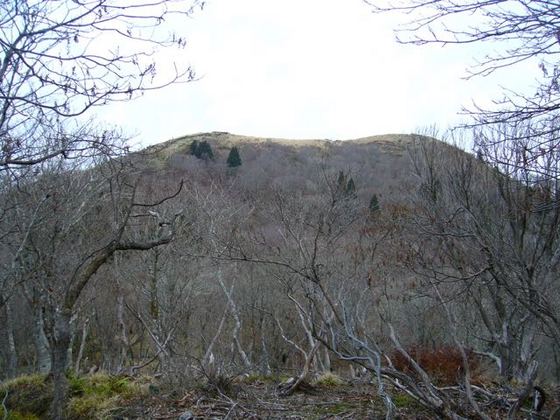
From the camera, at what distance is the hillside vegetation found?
493cm

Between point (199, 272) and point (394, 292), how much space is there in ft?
25.8

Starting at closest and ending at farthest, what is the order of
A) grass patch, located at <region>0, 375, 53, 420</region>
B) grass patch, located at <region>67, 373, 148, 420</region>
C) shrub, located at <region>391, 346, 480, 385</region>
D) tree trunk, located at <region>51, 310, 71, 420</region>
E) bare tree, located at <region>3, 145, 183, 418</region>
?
tree trunk, located at <region>51, 310, 71, 420</region>
bare tree, located at <region>3, 145, 183, 418</region>
grass patch, located at <region>67, 373, 148, 420</region>
shrub, located at <region>391, 346, 480, 385</region>
grass patch, located at <region>0, 375, 53, 420</region>

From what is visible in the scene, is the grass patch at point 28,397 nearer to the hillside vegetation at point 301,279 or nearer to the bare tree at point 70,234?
the hillside vegetation at point 301,279

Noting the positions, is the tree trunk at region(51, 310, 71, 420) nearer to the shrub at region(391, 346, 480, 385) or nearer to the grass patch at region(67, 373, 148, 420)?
the grass patch at region(67, 373, 148, 420)

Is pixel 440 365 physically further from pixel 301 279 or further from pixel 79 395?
pixel 79 395

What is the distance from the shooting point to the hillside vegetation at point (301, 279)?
4.93 meters

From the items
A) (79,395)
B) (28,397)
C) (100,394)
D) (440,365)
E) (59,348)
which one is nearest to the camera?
(59,348)

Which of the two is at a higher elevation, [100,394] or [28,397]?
[100,394]

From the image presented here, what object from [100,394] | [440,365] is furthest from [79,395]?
[440,365]

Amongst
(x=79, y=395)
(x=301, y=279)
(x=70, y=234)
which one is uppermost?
(x=70, y=234)

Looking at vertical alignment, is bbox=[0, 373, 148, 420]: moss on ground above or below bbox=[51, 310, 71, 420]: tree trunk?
below

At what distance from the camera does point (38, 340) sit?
41.3ft

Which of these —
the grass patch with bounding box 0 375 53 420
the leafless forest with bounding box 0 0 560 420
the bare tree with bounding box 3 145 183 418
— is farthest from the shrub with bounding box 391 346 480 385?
the grass patch with bounding box 0 375 53 420

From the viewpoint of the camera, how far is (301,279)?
8.29 metres
